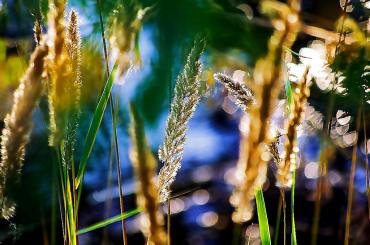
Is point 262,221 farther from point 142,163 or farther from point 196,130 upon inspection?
point 196,130

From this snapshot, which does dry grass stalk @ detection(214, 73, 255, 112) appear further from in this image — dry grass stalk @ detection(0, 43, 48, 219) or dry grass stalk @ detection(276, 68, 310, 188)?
dry grass stalk @ detection(0, 43, 48, 219)

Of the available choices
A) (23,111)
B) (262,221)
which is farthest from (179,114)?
(23,111)

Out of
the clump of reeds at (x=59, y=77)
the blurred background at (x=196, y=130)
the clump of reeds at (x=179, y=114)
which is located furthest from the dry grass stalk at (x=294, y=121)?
the clump of reeds at (x=59, y=77)

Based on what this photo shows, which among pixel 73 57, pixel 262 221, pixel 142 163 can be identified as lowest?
pixel 262 221

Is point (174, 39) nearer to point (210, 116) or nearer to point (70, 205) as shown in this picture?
point (70, 205)

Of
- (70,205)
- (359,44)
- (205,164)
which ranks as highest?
(359,44)

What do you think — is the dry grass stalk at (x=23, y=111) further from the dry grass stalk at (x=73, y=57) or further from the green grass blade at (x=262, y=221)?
the green grass blade at (x=262, y=221)

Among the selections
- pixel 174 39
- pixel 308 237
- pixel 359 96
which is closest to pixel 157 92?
pixel 174 39
